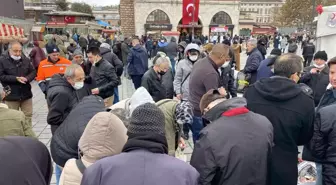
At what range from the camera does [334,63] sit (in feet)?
11.4

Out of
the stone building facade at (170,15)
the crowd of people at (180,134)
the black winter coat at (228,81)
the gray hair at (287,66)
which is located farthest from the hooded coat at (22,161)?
the stone building facade at (170,15)

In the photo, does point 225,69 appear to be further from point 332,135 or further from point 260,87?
point 332,135

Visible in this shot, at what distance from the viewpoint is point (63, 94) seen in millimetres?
3648

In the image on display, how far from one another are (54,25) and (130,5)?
11.9 metres

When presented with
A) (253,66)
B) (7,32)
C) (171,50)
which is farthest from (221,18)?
(253,66)

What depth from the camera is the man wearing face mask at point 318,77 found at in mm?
4762

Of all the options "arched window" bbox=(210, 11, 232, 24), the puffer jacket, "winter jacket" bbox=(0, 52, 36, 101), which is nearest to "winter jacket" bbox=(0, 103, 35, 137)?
"winter jacket" bbox=(0, 52, 36, 101)

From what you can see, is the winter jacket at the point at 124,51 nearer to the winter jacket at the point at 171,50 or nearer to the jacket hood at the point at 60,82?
the winter jacket at the point at 171,50

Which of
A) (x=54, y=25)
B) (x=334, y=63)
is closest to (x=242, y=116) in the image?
(x=334, y=63)

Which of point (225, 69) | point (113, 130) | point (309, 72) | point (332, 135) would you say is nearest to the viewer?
point (113, 130)

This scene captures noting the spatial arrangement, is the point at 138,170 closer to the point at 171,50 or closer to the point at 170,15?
the point at 171,50

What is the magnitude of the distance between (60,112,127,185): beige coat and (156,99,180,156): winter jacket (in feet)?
3.16

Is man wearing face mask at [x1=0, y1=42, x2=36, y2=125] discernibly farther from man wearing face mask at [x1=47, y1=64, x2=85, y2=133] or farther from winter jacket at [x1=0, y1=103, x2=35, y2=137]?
winter jacket at [x1=0, y1=103, x2=35, y2=137]

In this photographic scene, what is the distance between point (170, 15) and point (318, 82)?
40.5 m
